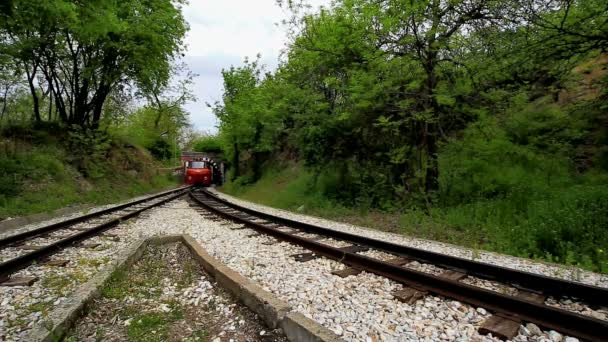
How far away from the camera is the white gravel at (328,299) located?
310 cm

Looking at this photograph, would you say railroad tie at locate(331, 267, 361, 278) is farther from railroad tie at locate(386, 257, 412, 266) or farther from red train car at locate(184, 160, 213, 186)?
red train car at locate(184, 160, 213, 186)

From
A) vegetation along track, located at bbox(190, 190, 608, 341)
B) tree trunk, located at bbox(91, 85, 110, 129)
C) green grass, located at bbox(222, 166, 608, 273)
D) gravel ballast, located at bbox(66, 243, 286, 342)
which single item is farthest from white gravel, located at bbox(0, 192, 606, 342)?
tree trunk, located at bbox(91, 85, 110, 129)

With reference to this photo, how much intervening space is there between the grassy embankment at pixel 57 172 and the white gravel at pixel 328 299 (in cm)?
787

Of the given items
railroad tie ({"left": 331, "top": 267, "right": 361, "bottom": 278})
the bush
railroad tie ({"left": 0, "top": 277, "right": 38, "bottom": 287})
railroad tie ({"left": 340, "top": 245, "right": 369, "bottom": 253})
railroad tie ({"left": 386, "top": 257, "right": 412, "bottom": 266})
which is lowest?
railroad tie ({"left": 0, "top": 277, "right": 38, "bottom": 287})

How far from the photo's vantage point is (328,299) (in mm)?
3811

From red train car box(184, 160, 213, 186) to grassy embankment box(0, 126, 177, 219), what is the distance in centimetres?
954

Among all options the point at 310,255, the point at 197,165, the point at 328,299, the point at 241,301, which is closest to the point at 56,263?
the point at 241,301

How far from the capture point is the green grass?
6.05m

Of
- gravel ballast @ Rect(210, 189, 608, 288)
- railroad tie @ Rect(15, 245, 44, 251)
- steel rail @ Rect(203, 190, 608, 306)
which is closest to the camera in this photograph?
steel rail @ Rect(203, 190, 608, 306)

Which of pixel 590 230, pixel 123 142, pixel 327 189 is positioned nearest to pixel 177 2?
pixel 123 142

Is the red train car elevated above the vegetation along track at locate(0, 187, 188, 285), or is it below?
below

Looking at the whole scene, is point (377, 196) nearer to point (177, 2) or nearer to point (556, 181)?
point (556, 181)

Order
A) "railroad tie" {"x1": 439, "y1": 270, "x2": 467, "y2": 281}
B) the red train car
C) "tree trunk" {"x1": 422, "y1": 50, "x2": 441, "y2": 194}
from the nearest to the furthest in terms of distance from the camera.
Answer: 1. "railroad tie" {"x1": 439, "y1": 270, "x2": 467, "y2": 281}
2. "tree trunk" {"x1": 422, "y1": 50, "x2": 441, "y2": 194}
3. the red train car

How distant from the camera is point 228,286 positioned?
14.1 ft
